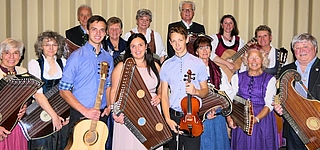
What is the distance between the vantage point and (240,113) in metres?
4.07

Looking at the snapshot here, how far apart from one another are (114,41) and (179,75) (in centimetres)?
142

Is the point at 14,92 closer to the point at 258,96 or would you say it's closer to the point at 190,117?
the point at 190,117

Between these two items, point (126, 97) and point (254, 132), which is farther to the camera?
point (254, 132)

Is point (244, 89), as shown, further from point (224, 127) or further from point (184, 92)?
point (184, 92)

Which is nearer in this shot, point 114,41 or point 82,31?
point 114,41

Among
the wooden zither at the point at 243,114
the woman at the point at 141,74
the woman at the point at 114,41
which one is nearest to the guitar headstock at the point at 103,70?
the woman at the point at 141,74

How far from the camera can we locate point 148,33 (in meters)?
5.46

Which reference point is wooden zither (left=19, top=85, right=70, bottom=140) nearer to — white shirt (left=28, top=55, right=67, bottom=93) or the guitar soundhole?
white shirt (left=28, top=55, right=67, bottom=93)

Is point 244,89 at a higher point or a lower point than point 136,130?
higher

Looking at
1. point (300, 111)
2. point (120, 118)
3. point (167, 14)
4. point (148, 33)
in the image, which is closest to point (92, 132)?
point (120, 118)

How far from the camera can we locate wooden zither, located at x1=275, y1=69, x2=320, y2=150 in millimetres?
3779

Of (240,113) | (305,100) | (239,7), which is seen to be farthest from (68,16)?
(305,100)

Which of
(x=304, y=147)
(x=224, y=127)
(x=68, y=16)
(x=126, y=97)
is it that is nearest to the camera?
(x=126, y=97)

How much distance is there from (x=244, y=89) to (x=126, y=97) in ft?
3.96
